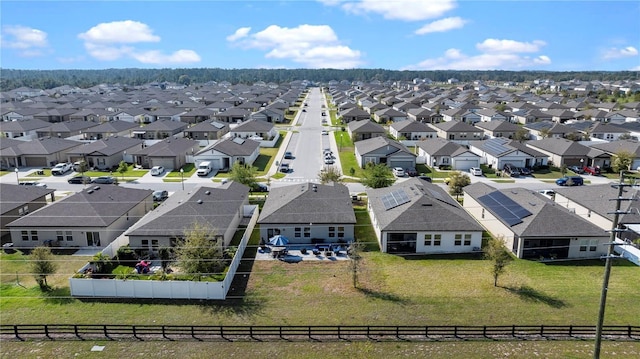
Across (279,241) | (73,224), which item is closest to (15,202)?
(73,224)

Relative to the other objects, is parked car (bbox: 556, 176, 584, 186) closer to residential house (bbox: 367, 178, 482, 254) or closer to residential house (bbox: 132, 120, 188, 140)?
residential house (bbox: 367, 178, 482, 254)

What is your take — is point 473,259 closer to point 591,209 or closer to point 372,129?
point 591,209

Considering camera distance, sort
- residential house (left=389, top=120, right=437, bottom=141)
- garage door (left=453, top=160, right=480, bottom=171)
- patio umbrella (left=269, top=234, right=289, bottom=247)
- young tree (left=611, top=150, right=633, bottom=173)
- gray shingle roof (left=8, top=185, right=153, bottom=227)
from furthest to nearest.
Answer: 1. residential house (left=389, top=120, right=437, bottom=141)
2. garage door (left=453, top=160, right=480, bottom=171)
3. young tree (left=611, top=150, right=633, bottom=173)
4. gray shingle roof (left=8, top=185, right=153, bottom=227)
5. patio umbrella (left=269, top=234, right=289, bottom=247)

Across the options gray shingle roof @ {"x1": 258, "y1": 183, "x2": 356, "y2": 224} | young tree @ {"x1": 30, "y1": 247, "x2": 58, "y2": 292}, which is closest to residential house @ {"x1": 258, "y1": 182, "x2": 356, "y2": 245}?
gray shingle roof @ {"x1": 258, "y1": 183, "x2": 356, "y2": 224}

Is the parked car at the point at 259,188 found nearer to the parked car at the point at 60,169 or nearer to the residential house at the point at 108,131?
the parked car at the point at 60,169

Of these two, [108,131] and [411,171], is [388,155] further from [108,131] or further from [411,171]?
[108,131]

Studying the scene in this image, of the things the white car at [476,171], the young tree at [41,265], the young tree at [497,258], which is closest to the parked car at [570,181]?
the white car at [476,171]

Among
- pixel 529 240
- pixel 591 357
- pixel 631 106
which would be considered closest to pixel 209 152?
pixel 529 240
